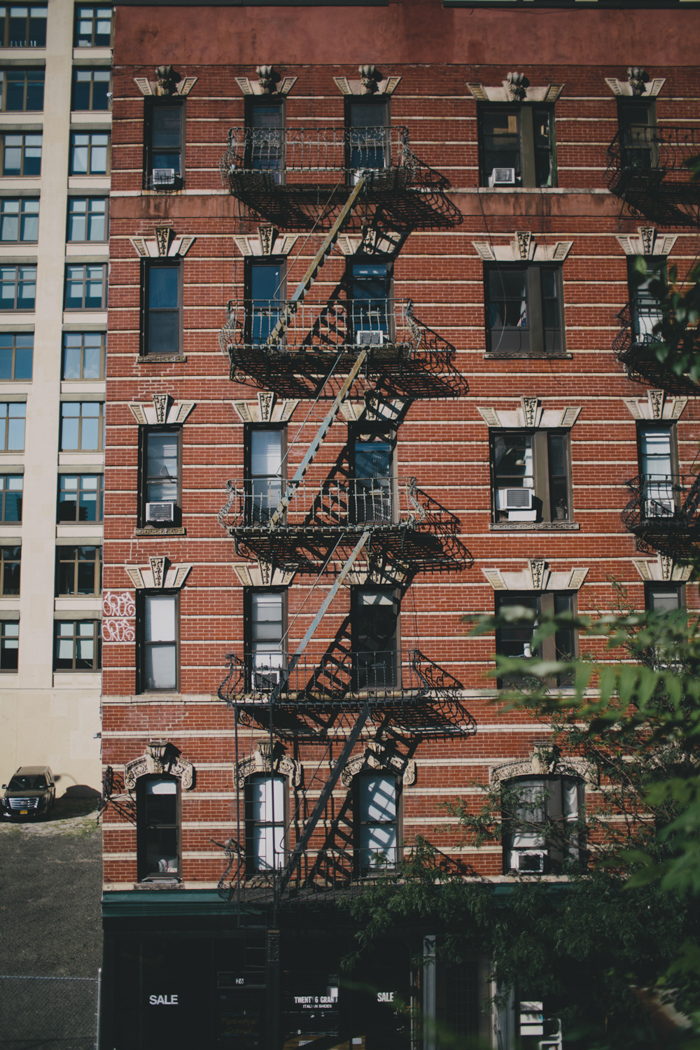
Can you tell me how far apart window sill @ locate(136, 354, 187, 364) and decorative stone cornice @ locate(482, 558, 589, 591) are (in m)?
7.37

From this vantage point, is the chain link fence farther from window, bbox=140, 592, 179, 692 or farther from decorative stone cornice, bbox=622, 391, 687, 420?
decorative stone cornice, bbox=622, 391, 687, 420

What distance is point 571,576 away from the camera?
1664cm

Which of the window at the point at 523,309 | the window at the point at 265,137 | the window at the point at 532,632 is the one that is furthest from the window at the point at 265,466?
the window at the point at 265,137

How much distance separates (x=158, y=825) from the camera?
640 inches

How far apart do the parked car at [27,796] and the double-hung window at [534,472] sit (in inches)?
850

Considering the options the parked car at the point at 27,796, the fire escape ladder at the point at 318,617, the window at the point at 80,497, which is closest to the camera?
the fire escape ladder at the point at 318,617

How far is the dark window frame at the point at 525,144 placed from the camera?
17.6 m

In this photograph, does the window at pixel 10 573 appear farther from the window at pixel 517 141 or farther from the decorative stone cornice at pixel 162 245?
the window at pixel 517 141

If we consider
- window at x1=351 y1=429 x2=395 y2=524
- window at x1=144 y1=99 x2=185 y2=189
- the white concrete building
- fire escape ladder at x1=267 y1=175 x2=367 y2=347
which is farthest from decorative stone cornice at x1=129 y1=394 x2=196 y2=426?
the white concrete building

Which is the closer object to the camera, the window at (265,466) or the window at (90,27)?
the window at (265,466)

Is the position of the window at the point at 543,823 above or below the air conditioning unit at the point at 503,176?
below

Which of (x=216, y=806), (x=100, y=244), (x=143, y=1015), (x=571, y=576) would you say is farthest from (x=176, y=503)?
(x=100, y=244)

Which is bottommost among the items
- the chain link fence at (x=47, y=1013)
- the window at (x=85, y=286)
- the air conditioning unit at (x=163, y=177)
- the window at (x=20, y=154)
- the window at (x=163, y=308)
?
the chain link fence at (x=47, y=1013)

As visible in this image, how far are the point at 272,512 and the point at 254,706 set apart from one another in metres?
3.78
